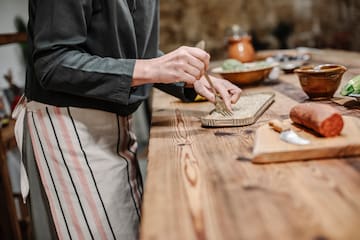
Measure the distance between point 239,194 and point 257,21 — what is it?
464cm

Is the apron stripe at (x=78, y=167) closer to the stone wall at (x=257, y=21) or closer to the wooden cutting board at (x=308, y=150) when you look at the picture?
the wooden cutting board at (x=308, y=150)

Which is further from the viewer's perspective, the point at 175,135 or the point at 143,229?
the point at 175,135

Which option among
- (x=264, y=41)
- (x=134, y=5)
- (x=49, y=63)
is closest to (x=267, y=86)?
(x=134, y=5)

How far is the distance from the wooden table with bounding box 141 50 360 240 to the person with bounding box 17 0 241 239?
20 cm

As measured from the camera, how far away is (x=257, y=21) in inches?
203

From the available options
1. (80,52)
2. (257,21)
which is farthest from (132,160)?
(257,21)

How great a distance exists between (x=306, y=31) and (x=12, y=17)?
335 cm

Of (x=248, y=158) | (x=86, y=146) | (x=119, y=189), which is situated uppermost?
(x=248, y=158)

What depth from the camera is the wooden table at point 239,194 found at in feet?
2.10

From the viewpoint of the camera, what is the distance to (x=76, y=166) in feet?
4.10

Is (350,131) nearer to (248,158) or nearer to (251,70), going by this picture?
(248,158)

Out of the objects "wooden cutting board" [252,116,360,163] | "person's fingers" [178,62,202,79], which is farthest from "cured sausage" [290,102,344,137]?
"person's fingers" [178,62,202,79]

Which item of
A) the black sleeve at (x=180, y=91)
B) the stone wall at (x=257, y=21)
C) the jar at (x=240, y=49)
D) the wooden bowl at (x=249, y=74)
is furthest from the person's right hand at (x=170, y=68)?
the stone wall at (x=257, y=21)

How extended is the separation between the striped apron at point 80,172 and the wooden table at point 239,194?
0.78 feet
